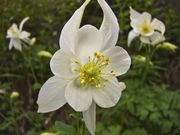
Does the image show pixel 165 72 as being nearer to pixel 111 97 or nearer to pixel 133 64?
pixel 133 64

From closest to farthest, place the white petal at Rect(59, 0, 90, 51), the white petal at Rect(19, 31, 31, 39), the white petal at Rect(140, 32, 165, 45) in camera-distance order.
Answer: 1. the white petal at Rect(59, 0, 90, 51)
2. the white petal at Rect(140, 32, 165, 45)
3. the white petal at Rect(19, 31, 31, 39)

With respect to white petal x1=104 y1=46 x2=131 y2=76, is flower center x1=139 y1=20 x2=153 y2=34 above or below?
below

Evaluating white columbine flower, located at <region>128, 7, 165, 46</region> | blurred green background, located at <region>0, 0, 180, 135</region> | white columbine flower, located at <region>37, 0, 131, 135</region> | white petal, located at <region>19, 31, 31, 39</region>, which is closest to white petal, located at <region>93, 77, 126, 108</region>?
white columbine flower, located at <region>37, 0, 131, 135</region>

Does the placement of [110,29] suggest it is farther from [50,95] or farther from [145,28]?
[145,28]

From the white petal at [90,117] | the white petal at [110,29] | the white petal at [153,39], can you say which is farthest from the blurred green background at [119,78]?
the white petal at [110,29]

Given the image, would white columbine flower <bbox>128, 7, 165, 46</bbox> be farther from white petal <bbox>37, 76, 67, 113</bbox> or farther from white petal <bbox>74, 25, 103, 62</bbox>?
white petal <bbox>37, 76, 67, 113</bbox>

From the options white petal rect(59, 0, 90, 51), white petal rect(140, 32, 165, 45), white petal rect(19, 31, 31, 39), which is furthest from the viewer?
white petal rect(19, 31, 31, 39)

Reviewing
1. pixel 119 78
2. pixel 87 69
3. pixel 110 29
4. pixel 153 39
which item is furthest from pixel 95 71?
pixel 119 78
